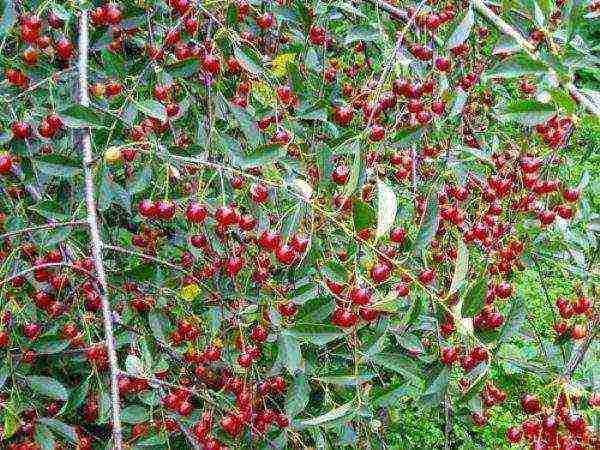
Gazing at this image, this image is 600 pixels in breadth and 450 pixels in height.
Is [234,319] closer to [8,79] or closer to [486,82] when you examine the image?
[8,79]

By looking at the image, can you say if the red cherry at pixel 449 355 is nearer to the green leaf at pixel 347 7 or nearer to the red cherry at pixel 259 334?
the red cherry at pixel 259 334

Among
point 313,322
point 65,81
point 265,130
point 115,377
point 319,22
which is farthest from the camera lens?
point 319,22

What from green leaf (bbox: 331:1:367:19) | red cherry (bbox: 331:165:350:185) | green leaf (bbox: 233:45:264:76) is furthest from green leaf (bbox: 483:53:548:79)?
green leaf (bbox: 331:1:367:19)

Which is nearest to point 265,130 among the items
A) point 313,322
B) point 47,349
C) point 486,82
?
point 313,322

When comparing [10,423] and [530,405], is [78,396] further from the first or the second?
[530,405]

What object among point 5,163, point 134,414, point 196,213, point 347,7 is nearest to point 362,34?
point 347,7

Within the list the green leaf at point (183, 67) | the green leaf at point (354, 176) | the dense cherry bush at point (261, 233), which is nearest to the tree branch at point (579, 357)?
the dense cherry bush at point (261, 233)
